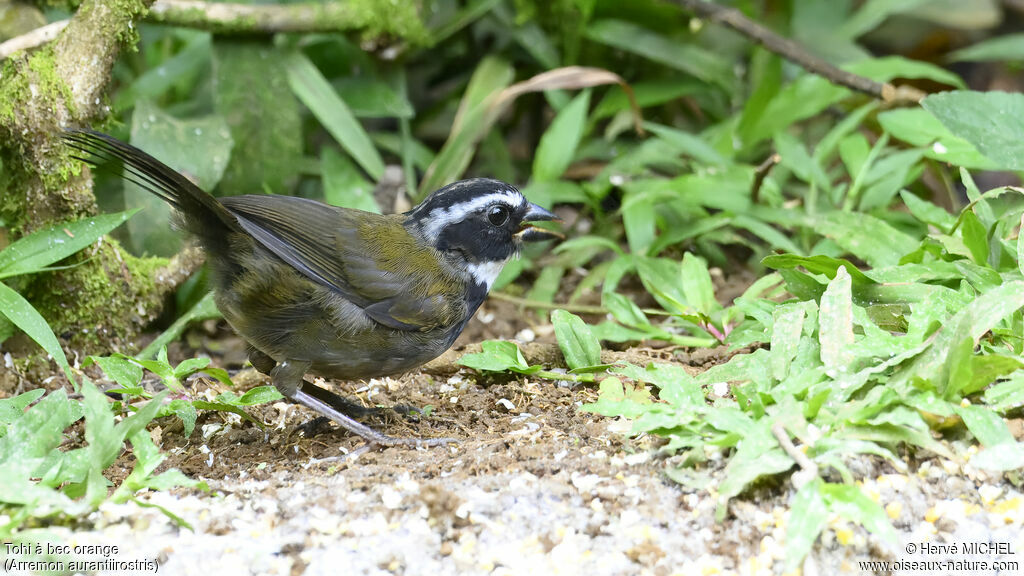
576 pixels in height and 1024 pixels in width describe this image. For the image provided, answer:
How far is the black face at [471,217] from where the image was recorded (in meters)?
4.15

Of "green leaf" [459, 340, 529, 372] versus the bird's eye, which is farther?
the bird's eye

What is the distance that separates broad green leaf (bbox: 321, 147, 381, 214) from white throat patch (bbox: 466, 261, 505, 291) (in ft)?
4.06

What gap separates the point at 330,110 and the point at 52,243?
6.62ft

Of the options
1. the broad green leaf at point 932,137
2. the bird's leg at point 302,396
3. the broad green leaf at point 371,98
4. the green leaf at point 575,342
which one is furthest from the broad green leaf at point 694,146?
the bird's leg at point 302,396

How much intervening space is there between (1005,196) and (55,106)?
15.0ft

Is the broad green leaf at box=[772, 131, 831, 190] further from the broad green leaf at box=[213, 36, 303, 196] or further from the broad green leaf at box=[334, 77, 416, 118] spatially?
the broad green leaf at box=[213, 36, 303, 196]

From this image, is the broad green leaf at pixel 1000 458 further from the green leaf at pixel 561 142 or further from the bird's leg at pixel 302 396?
A: the green leaf at pixel 561 142

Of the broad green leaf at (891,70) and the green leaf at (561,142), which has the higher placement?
the green leaf at (561,142)

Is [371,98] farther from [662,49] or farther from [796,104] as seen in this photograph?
[796,104]

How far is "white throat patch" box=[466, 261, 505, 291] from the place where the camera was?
4.20m

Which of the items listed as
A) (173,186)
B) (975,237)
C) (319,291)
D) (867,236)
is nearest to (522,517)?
→ (319,291)

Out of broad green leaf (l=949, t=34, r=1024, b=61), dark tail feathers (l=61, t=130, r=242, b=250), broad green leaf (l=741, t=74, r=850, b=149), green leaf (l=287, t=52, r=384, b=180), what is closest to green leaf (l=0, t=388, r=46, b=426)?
dark tail feathers (l=61, t=130, r=242, b=250)

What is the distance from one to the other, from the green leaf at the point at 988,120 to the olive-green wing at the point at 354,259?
1959 mm

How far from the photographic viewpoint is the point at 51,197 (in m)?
4.03
